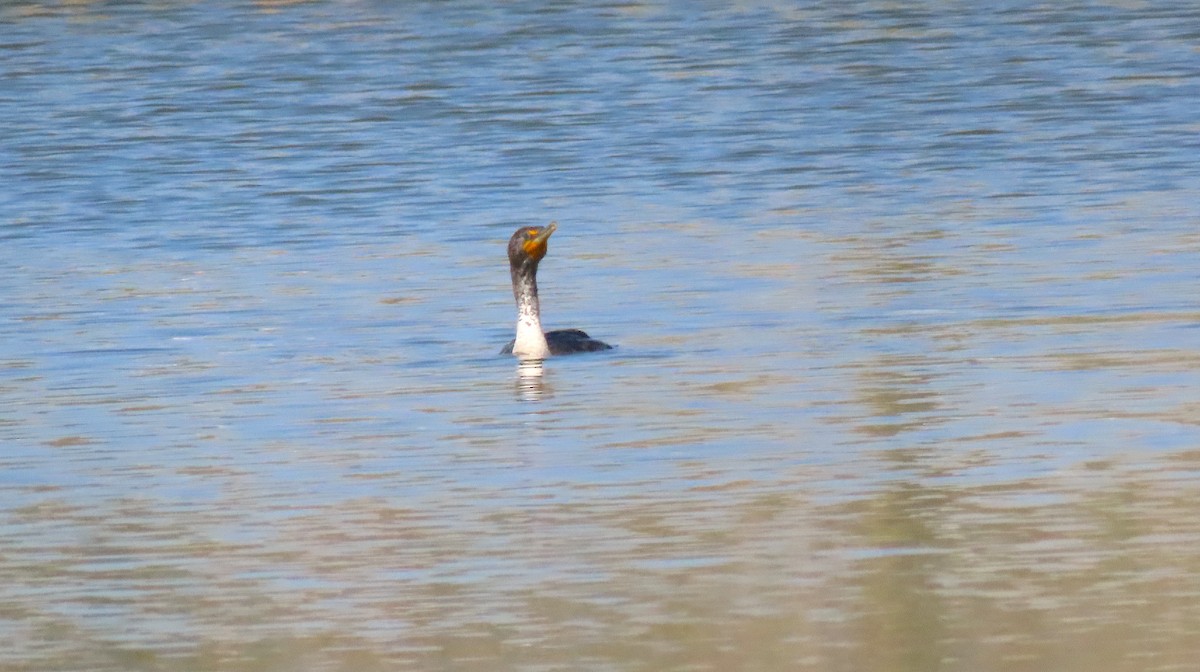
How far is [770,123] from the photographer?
28141 millimetres

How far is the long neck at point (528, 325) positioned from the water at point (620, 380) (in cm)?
16

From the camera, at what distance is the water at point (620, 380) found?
9039mm

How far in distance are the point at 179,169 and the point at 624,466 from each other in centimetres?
1542

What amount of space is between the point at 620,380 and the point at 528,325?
124cm

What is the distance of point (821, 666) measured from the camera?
26.9 feet

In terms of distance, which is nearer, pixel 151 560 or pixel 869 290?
pixel 151 560

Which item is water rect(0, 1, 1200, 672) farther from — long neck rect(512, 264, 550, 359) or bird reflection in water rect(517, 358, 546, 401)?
long neck rect(512, 264, 550, 359)

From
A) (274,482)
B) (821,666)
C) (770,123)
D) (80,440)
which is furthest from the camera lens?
(770,123)

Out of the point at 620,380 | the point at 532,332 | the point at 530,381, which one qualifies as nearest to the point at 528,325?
the point at 532,332

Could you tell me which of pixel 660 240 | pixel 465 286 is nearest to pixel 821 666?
pixel 465 286

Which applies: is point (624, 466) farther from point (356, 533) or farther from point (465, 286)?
point (465, 286)

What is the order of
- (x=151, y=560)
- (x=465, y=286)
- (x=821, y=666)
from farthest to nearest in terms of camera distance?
(x=465, y=286)
(x=151, y=560)
(x=821, y=666)

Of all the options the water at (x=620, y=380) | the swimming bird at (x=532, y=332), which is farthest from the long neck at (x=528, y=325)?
the water at (x=620, y=380)

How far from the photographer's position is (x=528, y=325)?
15281mm
